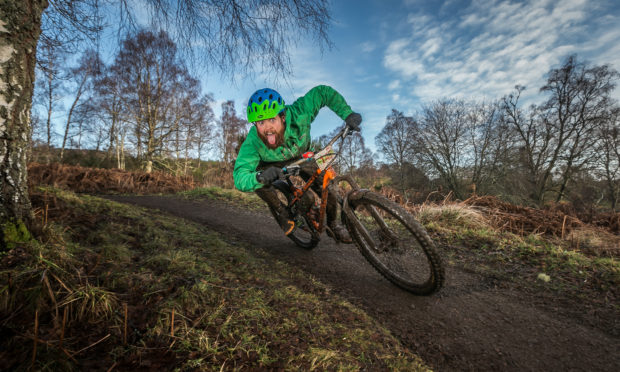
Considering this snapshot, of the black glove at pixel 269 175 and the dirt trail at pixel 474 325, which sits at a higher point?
the black glove at pixel 269 175

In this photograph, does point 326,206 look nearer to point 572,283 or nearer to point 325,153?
point 325,153

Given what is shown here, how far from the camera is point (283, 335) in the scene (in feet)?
4.34

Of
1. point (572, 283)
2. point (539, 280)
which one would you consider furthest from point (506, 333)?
point (572, 283)

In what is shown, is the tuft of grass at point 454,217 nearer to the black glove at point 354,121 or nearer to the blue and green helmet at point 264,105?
the black glove at point 354,121

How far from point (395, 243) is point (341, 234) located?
0.60m

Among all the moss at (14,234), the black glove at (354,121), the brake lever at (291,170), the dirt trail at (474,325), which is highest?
the black glove at (354,121)

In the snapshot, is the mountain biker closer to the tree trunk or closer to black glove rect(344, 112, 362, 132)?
black glove rect(344, 112, 362, 132)

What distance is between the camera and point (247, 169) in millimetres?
2760

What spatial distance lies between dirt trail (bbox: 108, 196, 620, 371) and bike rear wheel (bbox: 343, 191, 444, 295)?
0.16 meters

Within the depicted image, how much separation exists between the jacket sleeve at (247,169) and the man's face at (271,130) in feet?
0.65

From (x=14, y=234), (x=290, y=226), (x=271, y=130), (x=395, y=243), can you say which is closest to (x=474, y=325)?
(x=395, y=243)

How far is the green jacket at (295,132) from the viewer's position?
113 inches

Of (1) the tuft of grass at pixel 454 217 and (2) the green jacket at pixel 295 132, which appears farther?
(1) the tuft of grass at pixel 454 217

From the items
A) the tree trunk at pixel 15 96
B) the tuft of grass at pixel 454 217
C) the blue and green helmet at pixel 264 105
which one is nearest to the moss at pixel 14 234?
the tree trunk at pixel 15 96
